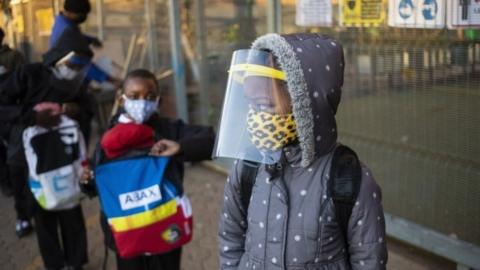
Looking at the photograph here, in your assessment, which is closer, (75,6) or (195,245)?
(195,245)

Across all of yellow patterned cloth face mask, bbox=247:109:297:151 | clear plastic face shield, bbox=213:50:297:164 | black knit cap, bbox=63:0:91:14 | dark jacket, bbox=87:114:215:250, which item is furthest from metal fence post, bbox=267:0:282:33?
yellow patterned cloth face mask, bbox=247:109:297:151

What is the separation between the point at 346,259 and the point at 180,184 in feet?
4.34

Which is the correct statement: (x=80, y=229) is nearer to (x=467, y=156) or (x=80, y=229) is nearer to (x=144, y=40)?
(x=467, y=156)

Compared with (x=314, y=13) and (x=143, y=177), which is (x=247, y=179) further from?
(x=314, y=13)

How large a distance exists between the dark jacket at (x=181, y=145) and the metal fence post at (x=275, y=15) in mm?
2139

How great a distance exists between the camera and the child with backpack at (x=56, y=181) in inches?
151

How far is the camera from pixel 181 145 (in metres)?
3.03

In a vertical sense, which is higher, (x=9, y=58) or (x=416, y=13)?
(x=416, y=13)

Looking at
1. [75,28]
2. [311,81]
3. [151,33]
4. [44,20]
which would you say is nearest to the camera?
[311,81]

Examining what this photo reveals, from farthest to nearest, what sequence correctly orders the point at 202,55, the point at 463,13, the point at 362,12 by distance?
the point at 202,55
the point at 362,12
the point at 463,13

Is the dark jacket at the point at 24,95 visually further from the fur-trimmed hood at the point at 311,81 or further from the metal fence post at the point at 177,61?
the metal fence post at the point at 177,61

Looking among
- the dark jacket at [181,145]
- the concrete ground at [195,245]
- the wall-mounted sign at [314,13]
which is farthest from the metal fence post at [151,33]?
the dark jacket at [181,145]

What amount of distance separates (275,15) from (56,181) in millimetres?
2411

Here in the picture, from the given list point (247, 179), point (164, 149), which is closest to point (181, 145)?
point (164, 149)
